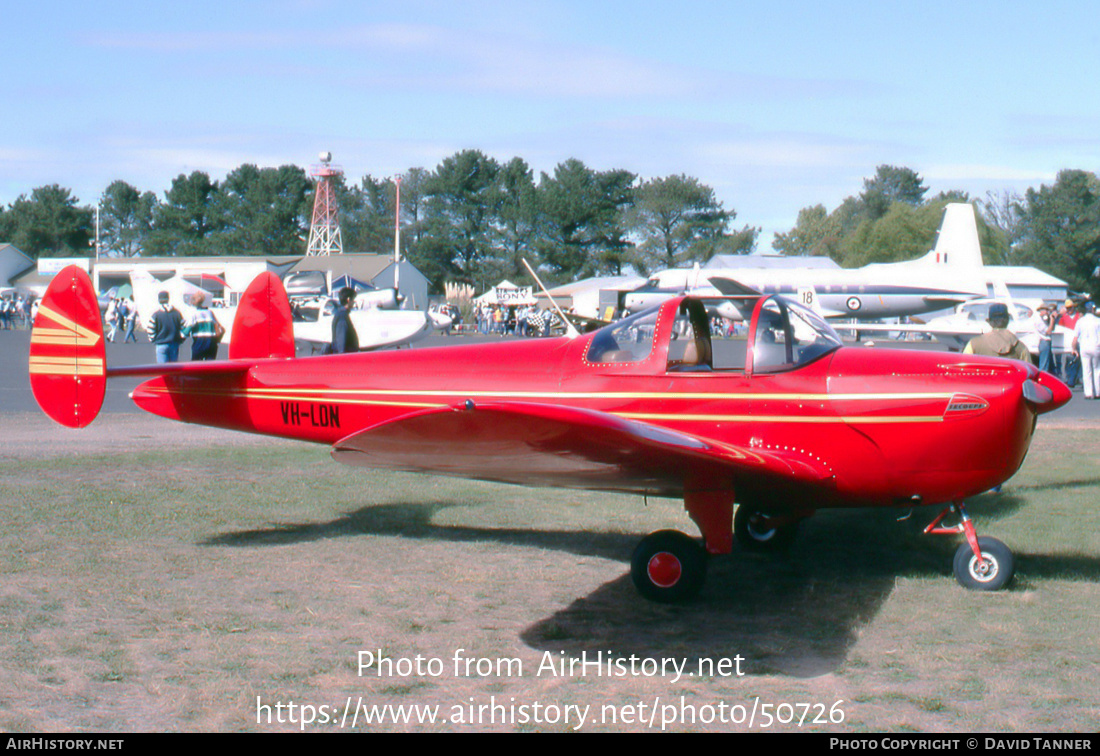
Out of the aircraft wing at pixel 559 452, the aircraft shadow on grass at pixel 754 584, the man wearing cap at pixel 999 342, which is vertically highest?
the man wearing cap at pixel 999 342

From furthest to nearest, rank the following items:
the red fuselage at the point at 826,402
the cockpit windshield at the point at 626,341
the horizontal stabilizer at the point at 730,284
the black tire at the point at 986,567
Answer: the horizontal stabilizer at the point at 730,284 → the cockpit windshield at the point at 626,341 → the black tire at the point at 986,567 → the red fuselage at the point at 826,402

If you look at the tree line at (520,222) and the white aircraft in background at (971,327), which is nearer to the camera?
the white aircraft in background at (971,327)

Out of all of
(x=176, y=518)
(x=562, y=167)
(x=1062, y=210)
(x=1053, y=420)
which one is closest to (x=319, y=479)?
(x=176, y=518)

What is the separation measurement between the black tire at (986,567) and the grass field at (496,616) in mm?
106

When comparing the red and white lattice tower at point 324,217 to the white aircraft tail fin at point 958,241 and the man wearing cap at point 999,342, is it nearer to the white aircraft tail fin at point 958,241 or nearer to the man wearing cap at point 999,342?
the white aircraft tail fin at point 958,241

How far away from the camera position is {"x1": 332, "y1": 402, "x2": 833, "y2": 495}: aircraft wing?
3836mm

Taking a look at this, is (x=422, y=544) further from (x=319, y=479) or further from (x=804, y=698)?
(x=804, y=698)

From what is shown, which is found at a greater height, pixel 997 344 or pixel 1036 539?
pixel 997 344

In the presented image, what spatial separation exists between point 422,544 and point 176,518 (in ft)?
6.43

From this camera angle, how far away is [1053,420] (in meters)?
14.7

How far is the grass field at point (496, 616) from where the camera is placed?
3.87 meters

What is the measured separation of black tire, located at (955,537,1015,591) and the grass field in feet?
0.35

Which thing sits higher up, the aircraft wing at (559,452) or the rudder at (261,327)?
the rudder at (261,327)

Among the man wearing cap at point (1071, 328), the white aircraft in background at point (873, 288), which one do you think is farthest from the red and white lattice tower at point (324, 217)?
the man wearing cap at point (1071, 328)
